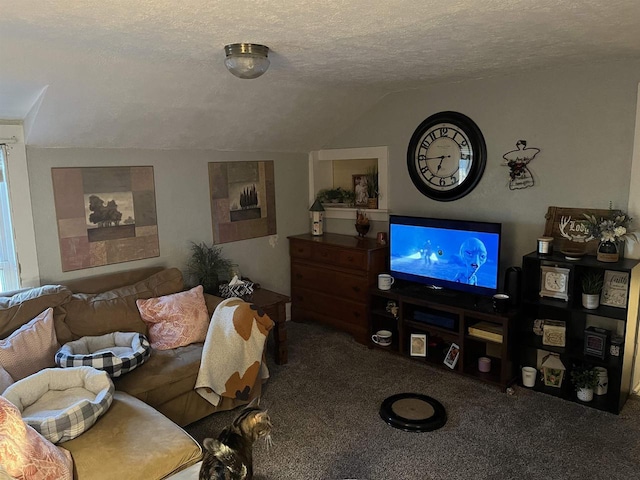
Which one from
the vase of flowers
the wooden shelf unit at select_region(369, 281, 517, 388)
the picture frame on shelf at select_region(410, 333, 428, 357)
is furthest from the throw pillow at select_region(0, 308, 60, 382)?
the vase of flowers

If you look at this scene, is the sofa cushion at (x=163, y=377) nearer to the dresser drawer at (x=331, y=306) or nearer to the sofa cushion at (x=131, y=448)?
the sofa cushion at (x=131, y=448)

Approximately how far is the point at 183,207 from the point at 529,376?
2904mm

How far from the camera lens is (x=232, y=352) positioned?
3029 millimetres

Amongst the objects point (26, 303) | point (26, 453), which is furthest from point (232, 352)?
point (26, 453)

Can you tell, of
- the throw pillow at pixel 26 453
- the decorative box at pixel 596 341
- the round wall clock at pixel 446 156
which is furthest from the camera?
the round wall clock at pixel 446 156

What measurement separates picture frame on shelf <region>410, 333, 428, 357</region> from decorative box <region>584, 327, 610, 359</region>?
113 centimetres

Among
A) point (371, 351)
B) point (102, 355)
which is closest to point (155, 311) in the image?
point (102, 355)

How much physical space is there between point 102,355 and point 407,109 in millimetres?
2998

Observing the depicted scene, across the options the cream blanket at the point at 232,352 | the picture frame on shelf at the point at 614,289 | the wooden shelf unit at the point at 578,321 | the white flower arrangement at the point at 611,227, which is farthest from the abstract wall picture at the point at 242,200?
the picture frame on shelf at the point at 614,289

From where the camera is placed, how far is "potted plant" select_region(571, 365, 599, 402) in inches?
123

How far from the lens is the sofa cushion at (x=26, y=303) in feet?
9.15

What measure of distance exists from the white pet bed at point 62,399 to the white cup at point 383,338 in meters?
2.25

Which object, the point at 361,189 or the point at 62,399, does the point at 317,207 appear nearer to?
the point at 361,189

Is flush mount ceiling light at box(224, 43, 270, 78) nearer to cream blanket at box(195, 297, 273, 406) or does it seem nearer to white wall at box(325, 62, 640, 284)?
cream blanket at box(195, 297, 273, 406)
